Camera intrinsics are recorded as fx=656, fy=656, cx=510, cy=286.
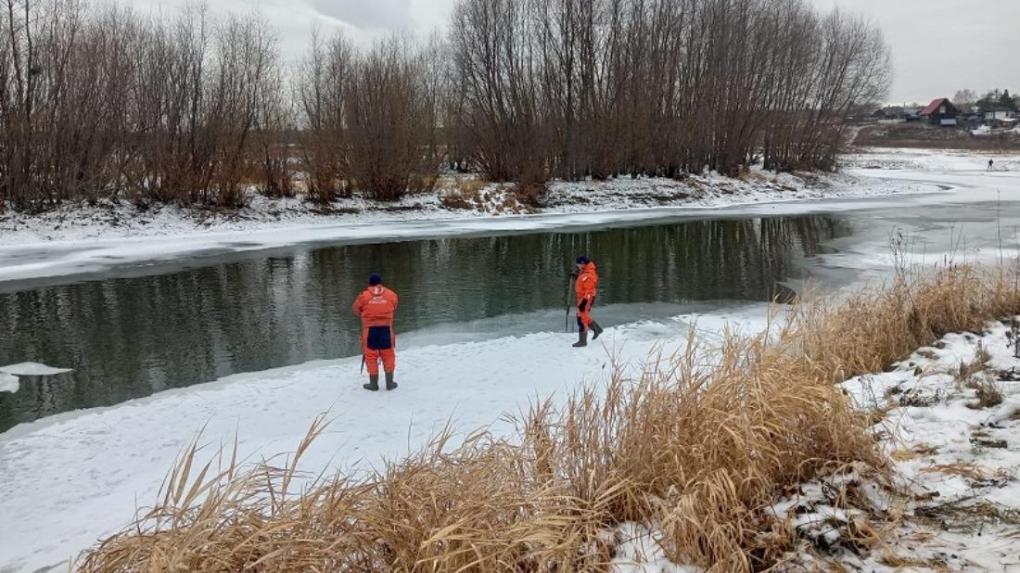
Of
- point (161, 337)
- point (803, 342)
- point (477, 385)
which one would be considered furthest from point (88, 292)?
point (803, 342)

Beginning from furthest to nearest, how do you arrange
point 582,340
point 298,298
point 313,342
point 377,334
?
1. point 298,298
2. point 313,342
3. point 582,340
4. point 377,334

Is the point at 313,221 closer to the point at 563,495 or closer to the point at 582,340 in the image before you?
the point at 582,340

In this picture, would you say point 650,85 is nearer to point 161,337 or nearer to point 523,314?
point 523,314

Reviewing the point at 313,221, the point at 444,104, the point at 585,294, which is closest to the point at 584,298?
the point at 585,294

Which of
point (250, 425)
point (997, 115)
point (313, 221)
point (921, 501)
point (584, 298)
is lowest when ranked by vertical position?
point (250, 425)

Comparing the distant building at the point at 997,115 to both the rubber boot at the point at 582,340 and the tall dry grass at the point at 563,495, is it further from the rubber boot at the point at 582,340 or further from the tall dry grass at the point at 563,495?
the tall dry grass at the point at 563,495

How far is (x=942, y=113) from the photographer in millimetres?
114062

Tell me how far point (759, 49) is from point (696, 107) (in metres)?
6.95

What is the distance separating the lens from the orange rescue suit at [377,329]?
26.0 ft

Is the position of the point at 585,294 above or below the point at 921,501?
above

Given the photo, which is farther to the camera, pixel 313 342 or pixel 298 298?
pixel 298 298

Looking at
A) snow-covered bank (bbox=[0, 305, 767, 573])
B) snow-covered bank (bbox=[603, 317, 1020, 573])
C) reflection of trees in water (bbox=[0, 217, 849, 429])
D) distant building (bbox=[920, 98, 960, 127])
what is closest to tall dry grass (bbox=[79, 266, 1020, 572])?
snow-covered bank (bbox=[603, 317, 1020, 573])

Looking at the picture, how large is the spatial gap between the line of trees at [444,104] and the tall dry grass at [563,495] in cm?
2527

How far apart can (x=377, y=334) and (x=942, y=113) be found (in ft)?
441
